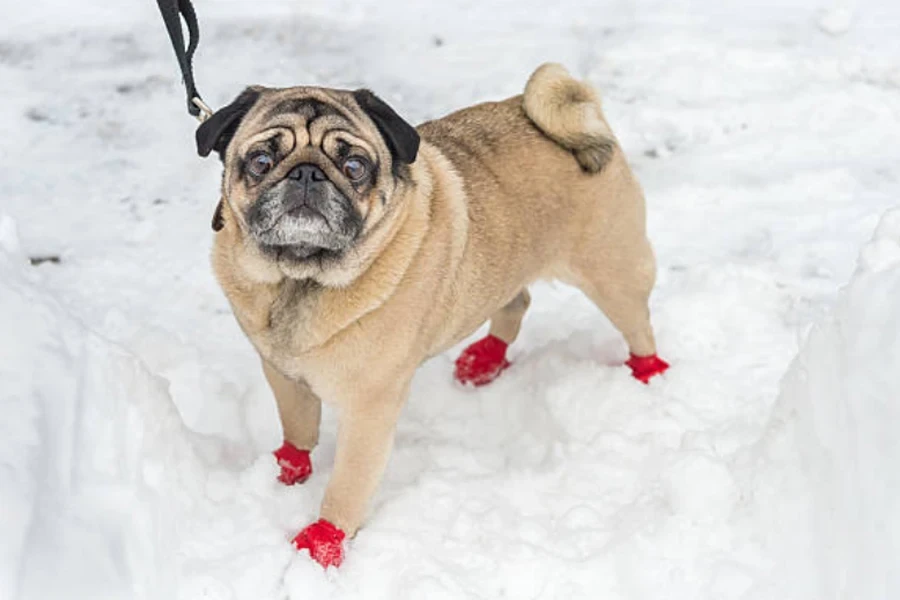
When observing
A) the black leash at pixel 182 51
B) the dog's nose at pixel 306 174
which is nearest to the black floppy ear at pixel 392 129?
the dog's nose at pixel 306 174

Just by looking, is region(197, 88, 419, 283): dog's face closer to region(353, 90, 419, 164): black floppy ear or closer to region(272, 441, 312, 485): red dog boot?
region(353, 90, 419, 164): black floppy ear

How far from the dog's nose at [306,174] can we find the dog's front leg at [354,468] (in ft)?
2.03

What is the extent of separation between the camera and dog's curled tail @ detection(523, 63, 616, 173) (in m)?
3.33

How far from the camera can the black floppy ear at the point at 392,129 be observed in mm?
2734

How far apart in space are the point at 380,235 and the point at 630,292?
1.13 metres

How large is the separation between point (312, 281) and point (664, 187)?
236 centimetres

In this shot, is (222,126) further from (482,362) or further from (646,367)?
(646,367)

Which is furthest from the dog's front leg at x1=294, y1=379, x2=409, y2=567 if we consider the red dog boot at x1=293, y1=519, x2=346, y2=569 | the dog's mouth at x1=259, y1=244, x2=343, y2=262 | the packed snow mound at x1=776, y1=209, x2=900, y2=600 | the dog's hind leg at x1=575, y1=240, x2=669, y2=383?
the packed snow mound at x1=776, y1=209, x2=900, y2=600

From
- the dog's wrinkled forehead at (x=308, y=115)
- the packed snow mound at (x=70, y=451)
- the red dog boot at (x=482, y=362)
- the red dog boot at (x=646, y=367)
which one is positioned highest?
the dog's wrinkled forehead at (x=308, y=115)

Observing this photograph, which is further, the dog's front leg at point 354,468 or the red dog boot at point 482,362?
the red dog boot at point 482,362

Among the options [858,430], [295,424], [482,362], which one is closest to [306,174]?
[295,424]

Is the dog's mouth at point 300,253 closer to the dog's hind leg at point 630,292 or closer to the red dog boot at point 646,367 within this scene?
the dog's hind leg at point 630,292

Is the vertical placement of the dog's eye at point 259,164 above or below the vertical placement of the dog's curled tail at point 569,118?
above

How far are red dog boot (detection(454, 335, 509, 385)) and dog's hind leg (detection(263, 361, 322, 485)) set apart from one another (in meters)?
0.73
